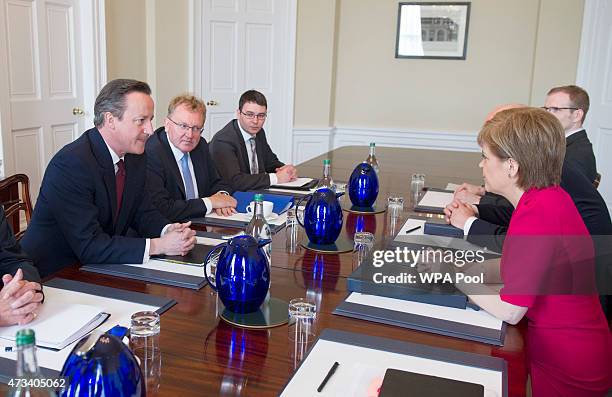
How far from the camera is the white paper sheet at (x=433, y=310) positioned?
1453 millimetres

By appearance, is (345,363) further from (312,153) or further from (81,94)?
(312,153)

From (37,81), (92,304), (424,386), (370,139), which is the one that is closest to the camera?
(424,386)

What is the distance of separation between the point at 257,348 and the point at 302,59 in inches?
195

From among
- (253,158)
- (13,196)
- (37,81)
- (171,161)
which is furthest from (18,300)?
(37,81)

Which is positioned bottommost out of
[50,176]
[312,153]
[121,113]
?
[312,153]

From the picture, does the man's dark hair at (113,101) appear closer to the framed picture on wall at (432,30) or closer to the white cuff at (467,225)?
the white cuff at (467,225)

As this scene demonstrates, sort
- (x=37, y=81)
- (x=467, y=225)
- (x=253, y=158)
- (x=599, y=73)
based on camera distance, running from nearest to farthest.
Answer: (x=467, y=225), (x=253, y=158), (x=37, y=81), (x=599, y=73)

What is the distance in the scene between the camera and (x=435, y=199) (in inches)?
113

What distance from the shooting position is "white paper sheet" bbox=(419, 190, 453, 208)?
2748 millimetres

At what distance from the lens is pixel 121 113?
6.72 ft

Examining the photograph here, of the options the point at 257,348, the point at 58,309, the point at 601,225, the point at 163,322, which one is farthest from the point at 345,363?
the point at 601,225

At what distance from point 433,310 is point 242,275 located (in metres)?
0.50

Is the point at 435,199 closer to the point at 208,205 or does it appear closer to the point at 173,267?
the point at 208,205

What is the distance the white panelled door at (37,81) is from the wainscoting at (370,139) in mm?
2189
